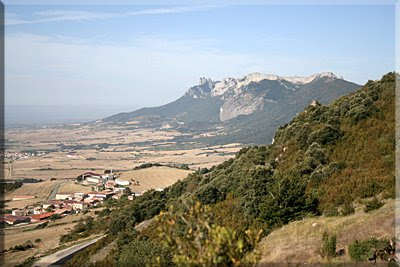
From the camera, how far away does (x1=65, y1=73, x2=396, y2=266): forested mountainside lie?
50.3 ft

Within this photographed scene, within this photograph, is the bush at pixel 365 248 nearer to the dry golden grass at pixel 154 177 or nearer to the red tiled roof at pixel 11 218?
the red tiled roof at pixel 11 218

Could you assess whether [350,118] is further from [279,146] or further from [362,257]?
[362,257]

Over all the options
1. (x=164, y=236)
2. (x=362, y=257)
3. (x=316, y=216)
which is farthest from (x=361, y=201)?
(x=164, y=236)

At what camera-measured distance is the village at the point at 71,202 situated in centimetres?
4453

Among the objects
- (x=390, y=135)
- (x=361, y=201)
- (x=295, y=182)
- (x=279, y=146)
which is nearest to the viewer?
(x=361, y=201)

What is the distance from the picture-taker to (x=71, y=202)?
5434 cm

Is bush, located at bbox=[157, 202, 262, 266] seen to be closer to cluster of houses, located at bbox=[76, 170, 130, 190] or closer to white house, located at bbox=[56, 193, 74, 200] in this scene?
white house, located at bbox=[56, 193, 74, 200]

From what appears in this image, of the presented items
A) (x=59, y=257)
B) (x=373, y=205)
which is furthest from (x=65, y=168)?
(x=373, y=205)

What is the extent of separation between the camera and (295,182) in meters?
16.1

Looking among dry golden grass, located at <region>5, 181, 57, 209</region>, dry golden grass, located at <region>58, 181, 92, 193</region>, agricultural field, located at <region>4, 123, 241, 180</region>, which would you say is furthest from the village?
agricultural field, located at <region>4, 123, 241, 180</region>

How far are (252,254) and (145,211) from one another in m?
23.0

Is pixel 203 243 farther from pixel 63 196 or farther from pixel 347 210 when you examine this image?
pixel 63 196

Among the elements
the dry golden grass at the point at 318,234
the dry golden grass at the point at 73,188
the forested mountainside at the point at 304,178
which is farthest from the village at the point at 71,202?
the dry golden grass at the point at 318,234

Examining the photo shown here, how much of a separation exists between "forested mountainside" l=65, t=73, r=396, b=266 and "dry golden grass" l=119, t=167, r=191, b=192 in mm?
36543
